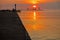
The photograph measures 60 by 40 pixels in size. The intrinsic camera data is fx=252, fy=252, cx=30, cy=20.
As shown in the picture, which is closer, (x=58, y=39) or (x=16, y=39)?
(x=16, y=39)

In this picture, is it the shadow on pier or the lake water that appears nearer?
the shadow on pier

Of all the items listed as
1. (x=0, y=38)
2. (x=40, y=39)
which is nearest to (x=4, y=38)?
(x=0, y=38)

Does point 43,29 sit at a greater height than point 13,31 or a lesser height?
lesser

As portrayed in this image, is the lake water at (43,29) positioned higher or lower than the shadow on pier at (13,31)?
lower

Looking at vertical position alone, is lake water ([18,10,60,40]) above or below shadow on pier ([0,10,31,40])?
below

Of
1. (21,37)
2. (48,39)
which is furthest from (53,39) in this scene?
(21,37)

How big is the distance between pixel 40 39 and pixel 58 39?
3.60m

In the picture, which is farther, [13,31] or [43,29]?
[43,29]

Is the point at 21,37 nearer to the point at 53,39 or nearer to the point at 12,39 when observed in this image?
the point at 12,39

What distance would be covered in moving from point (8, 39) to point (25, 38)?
1.68m

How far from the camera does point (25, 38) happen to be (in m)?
24.9

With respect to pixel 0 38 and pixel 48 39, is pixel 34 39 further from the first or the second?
pixel 0 38

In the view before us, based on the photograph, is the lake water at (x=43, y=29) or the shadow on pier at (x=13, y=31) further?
the lake water at (x=43, y=29)

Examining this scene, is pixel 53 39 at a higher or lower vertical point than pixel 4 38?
lower
